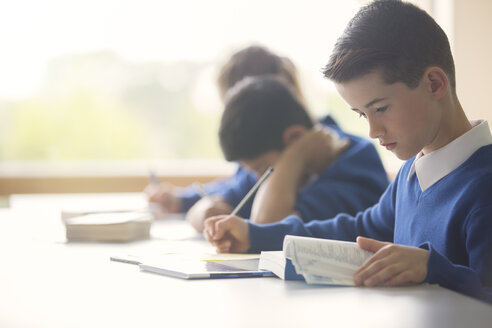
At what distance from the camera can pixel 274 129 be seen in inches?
70.9

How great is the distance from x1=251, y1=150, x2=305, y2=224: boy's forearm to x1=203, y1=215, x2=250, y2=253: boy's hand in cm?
35

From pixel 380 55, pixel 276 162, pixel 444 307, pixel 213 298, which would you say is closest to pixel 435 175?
pixel 380 55

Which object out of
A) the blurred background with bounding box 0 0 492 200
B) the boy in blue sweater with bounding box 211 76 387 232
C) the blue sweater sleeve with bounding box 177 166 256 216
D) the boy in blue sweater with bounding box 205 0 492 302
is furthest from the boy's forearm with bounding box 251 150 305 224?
the blurred background with bounding box 0 0 492 200

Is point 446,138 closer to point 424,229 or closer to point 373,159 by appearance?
point 424,229

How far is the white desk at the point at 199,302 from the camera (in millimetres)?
741

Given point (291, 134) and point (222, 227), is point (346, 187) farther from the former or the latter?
point (222, 227)

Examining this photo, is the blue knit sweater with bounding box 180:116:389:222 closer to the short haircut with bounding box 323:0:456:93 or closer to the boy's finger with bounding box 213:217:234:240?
the boy's finger with bounding box 213:217:234:240

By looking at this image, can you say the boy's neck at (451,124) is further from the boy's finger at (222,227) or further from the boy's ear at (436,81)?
the boy's finger at (222,227)

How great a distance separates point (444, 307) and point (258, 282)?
279 millimetres

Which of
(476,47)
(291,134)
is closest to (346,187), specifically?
(291,134)

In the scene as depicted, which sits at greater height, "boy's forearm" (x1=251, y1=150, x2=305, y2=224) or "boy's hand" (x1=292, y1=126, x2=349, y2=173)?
"boy's hand" (x1=292, y1=126, x2=349, y2=173)

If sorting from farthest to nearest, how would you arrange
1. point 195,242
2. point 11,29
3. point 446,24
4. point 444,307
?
point 11,29, point 446,24, point 195,242, point 444,307

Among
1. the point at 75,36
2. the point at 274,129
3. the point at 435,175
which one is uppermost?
the point at 75,36

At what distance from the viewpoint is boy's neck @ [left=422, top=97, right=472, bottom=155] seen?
3.62 ft
